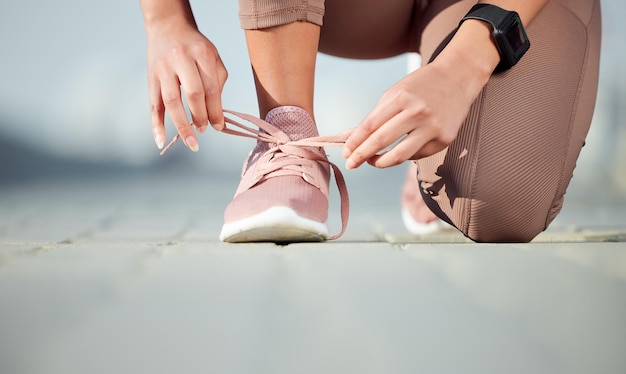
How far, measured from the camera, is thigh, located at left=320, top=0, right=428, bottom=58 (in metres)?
1.02

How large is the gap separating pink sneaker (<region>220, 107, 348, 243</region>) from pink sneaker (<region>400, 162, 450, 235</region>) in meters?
0.47

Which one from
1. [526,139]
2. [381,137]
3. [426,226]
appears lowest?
[426,226]

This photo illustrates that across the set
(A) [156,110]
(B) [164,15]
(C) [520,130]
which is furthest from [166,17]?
(C) [520,130]

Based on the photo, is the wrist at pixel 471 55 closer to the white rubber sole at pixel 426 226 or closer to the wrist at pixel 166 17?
the wrist at pixel 166 17

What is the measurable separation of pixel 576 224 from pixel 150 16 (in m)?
0.99

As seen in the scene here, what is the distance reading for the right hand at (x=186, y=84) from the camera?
2.34ft

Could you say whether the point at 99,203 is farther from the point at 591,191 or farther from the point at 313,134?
the point at 591,191

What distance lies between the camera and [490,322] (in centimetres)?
45

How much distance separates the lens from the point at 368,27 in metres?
1.05

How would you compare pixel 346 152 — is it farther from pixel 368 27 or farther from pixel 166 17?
pixel 368 27

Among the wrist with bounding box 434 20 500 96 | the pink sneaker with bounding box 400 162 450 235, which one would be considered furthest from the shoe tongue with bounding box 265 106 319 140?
A: the pink sneaker with bounding box 400 162 450 235

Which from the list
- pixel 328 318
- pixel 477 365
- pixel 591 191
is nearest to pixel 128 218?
pixel 328 318

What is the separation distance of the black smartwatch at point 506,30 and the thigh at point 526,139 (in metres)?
0.06

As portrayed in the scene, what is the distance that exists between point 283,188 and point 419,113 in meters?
0.21
